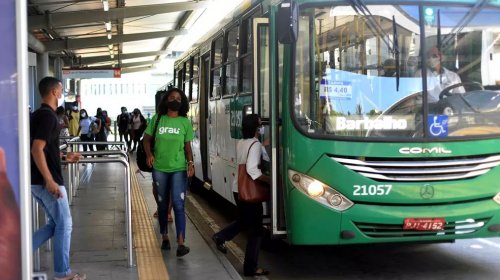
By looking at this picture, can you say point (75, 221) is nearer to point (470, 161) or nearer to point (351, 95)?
point (351, 95)

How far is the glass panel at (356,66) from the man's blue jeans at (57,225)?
2255 mm

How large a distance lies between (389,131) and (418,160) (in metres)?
0.37

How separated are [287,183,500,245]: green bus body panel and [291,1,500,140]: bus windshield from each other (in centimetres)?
66

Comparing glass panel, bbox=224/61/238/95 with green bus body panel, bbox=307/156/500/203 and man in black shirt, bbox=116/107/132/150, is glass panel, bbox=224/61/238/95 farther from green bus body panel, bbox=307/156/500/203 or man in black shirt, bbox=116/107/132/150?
man in black shirt, bbox=116/107/132/150

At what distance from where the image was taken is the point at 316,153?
564 cm

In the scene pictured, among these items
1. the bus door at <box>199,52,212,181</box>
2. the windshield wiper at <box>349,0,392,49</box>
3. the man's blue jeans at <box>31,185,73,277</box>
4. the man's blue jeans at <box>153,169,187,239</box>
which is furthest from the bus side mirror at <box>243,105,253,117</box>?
the bus door at <box>199,52,212,181</box>

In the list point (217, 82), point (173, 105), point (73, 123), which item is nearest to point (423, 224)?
point (173, 105)

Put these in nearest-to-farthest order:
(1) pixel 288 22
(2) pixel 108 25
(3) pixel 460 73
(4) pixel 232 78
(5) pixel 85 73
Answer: (1) pixel 288 22, (3) pixel 460 73, (4) pixel 232 78, (2) pixel 108 25, (5) pixel 85 73

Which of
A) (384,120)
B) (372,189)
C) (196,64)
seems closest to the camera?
(372,189)

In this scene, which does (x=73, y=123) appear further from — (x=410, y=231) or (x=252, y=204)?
(x=410, y=231)

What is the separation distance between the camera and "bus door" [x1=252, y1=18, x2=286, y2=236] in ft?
19.4

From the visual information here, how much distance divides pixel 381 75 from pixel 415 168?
92 cm

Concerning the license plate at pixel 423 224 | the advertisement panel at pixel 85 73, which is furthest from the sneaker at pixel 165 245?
the advertisement panel at pixel 85 73

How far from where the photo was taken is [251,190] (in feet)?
19.6
